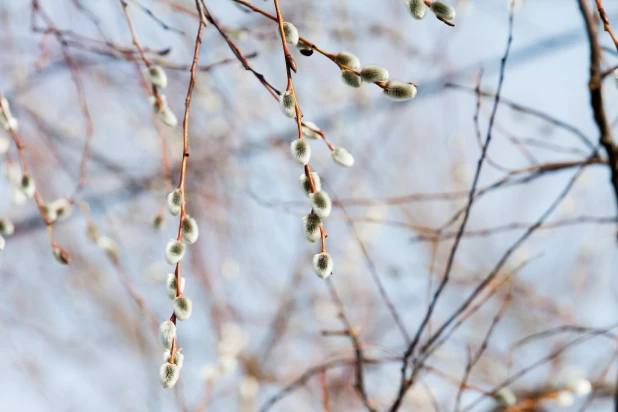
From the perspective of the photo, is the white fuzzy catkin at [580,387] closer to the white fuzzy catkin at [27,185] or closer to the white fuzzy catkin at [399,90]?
the white fuzzy catkin at [399,90]

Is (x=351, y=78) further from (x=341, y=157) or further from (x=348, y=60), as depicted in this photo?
(x=341, y=157)

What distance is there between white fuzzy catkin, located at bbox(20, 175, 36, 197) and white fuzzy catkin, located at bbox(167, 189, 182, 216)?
0.39 metres

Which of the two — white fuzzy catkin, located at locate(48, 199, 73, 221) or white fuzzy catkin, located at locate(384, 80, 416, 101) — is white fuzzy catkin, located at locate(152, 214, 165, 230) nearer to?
white fuzzy catkin, located at locate(48, 199, 73, 221)

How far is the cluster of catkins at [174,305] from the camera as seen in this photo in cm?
78

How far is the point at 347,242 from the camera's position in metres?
3.37

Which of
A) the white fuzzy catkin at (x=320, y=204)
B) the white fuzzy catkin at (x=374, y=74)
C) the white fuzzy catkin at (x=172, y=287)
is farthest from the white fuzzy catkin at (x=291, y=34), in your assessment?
the white fuzzy catkin at (x=172, y=287)

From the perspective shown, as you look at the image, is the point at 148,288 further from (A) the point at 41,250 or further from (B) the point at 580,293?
(B) the point at 580,293

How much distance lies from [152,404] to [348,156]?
213 cm

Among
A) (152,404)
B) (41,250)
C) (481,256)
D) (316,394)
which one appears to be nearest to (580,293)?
(481,256)

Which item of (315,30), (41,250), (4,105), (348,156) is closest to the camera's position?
(348,156)

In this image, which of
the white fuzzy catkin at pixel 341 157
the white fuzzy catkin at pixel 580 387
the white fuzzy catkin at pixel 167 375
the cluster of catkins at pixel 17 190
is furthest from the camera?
the white fuzzy catkin at pixel 580 387

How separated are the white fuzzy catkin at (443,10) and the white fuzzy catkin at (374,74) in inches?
3.9

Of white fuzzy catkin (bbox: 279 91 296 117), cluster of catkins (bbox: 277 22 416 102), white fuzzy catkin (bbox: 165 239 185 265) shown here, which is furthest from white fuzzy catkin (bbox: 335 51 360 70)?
white fuzzy catkin (bbox: 165 239 185 265)

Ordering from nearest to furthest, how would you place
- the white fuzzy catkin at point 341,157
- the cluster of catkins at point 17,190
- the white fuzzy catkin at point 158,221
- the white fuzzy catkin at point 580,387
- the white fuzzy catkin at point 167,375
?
1. the white fuzzy catkin at point 167,375
2. the white fuzzy catkin at point 341,157
3. the cluster of catkins at point 17,190
4. the white fuzzy catkin at point 158,221
5. the white fuzzy catkin at point 580,387
